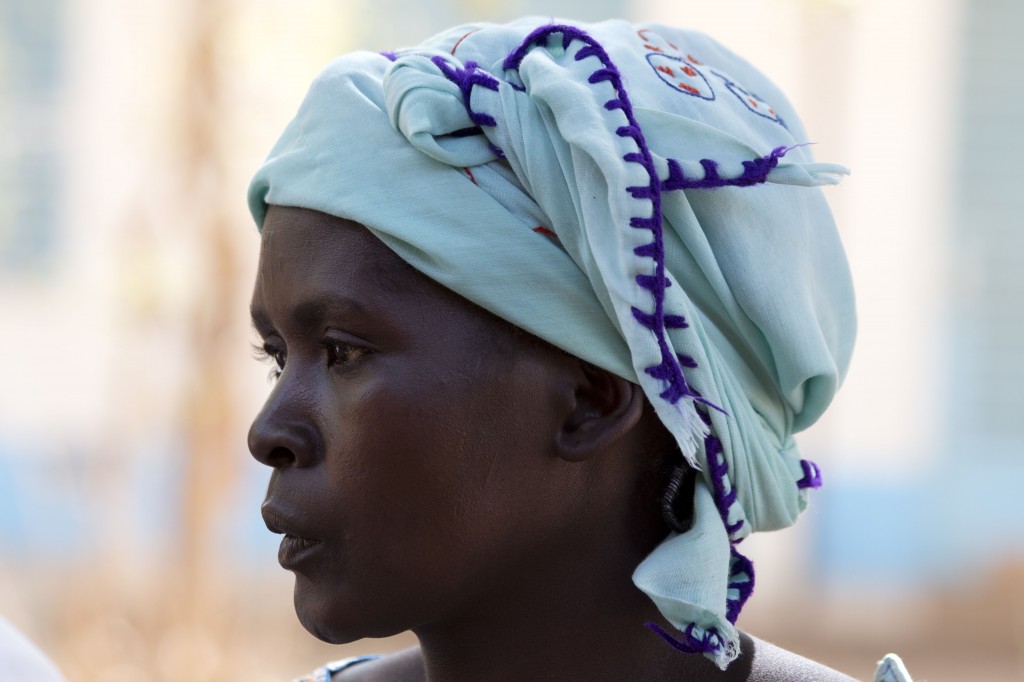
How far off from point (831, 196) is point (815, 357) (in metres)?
6.62

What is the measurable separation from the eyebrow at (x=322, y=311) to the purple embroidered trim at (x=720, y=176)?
1.63 feet

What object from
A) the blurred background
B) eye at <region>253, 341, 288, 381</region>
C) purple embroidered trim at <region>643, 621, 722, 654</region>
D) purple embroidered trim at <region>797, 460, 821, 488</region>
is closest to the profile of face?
eye at <region>253, 341, 288, 381</region>

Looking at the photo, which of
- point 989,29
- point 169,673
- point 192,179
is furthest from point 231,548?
point 989,29

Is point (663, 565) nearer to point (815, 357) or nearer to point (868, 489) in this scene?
point (815, 357)

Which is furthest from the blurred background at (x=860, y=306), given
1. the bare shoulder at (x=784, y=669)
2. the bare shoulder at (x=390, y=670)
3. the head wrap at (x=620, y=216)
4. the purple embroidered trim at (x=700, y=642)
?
the purple embroidered trim at (x=700, y=642)

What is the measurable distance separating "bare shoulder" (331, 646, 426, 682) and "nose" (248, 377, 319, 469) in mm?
596

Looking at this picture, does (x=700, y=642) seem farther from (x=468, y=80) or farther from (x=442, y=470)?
(x=468, y=80)

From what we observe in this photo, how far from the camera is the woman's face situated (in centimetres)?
199

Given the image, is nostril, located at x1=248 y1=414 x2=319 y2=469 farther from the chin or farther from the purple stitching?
the purple stitching

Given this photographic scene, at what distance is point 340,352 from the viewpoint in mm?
2064

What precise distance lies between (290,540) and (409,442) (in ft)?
0.84

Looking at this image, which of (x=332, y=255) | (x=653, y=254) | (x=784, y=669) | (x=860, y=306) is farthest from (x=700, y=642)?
(x=860, y=306)

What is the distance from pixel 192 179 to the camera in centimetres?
518

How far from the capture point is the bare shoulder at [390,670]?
8.12 ft
